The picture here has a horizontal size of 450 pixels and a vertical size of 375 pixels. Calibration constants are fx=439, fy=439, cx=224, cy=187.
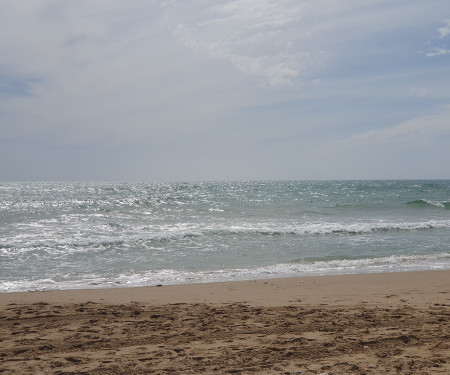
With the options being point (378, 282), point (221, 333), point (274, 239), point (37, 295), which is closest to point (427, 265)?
point (378, 282)

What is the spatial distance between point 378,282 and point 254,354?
5.06 m

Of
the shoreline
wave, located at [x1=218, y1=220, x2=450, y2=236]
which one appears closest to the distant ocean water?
wave, located at [x1=218, y1=220, x2=450, y2=236]

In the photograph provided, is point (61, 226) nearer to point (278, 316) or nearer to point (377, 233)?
point (377, 233)

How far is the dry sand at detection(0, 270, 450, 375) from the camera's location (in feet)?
14.3

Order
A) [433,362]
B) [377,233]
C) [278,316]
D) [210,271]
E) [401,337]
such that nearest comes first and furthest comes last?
1. [433,362]
2. [401,337]
3. [278,316]
4. [210,271]
5. [377,233]

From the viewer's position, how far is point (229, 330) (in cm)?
546

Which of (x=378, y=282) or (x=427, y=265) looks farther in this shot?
(x=427, y=265)

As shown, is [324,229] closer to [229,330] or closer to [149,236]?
Answer: [149,236]

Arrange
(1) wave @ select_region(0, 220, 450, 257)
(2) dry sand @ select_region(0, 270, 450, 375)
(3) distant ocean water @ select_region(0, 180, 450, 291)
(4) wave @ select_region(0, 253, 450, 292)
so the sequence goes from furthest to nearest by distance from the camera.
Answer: (1) wave @ select_region(0, 220, 450, 257) → (3) distant ocean water @ select_region(0, 180, 450, 291) → (4) wave @ select_region(0, 253, 450, 292) → (2) dry sand @ select_region(0, 270, 450, 375)

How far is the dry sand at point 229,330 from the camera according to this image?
172 inches

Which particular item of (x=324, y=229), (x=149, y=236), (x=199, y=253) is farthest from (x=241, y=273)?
(x=324, y=229)

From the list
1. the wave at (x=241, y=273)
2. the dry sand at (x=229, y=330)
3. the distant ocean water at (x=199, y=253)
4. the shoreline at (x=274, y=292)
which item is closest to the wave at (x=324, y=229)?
the distant ocean water at (x=199, y=253)

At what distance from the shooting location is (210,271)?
10625mm

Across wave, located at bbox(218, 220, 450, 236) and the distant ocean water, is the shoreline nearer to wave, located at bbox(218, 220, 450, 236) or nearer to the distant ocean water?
the distant ocean water
